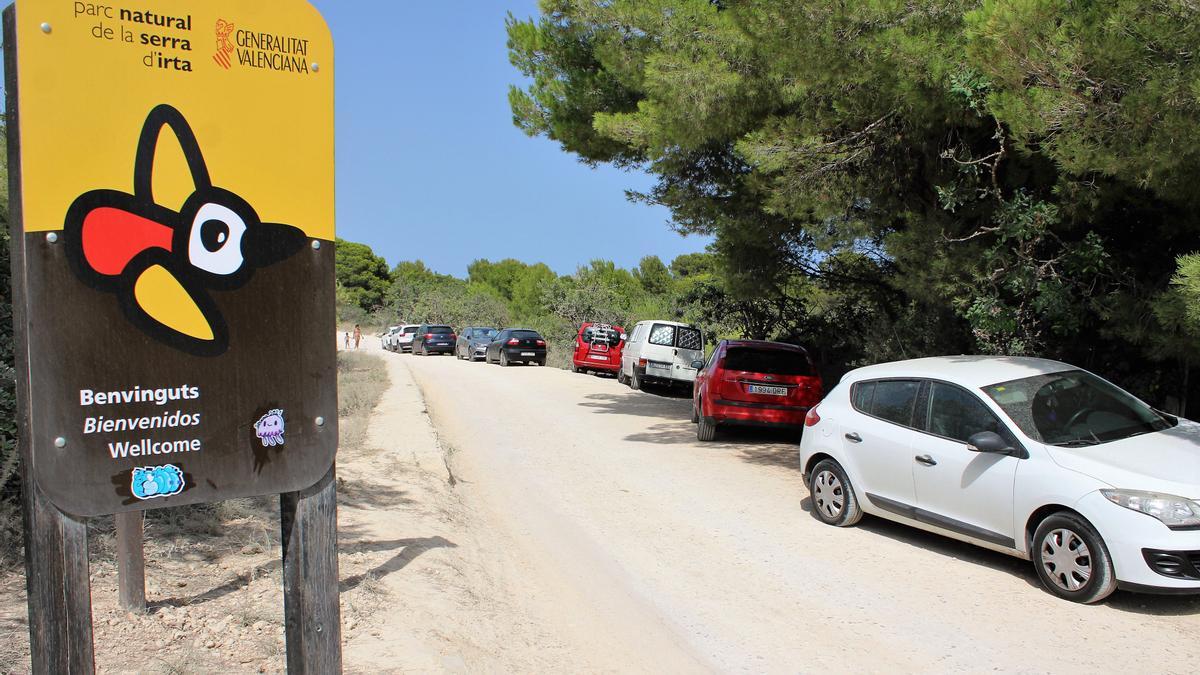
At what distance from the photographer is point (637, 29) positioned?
11.3 metres

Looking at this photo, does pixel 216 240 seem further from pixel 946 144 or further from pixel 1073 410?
pixel 946 144

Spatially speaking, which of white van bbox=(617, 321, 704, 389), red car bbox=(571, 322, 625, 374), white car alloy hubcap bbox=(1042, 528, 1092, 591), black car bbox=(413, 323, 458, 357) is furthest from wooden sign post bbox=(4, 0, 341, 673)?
black car bbox=(413, 323, 458, 357)

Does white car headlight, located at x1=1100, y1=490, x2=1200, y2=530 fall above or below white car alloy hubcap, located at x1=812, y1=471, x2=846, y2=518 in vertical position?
above

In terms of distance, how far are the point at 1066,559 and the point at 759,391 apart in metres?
6.97

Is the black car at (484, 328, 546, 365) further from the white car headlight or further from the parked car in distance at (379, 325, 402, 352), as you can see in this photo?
the white car headlight

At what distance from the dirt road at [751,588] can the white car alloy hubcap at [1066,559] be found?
0.16 metres

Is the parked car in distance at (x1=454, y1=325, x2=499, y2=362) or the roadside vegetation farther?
the parked car in distance at (x1=454, y1=325, x2=499, y2=362)

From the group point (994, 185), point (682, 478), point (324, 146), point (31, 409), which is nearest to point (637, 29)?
point (994, 185)

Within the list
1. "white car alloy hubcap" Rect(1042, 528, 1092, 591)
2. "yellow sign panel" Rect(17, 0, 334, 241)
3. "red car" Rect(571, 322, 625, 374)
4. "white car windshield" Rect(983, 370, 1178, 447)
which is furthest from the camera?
"red car" Rect(571, 322, 625, 374)

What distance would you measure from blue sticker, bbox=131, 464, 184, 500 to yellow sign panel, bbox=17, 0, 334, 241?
0.50 meters

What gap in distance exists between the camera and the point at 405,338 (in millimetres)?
46250

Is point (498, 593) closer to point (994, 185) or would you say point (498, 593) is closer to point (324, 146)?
point (324, 146)

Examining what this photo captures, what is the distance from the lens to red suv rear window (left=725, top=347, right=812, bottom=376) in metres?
12.6

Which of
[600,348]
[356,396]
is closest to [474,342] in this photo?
[600,348]
